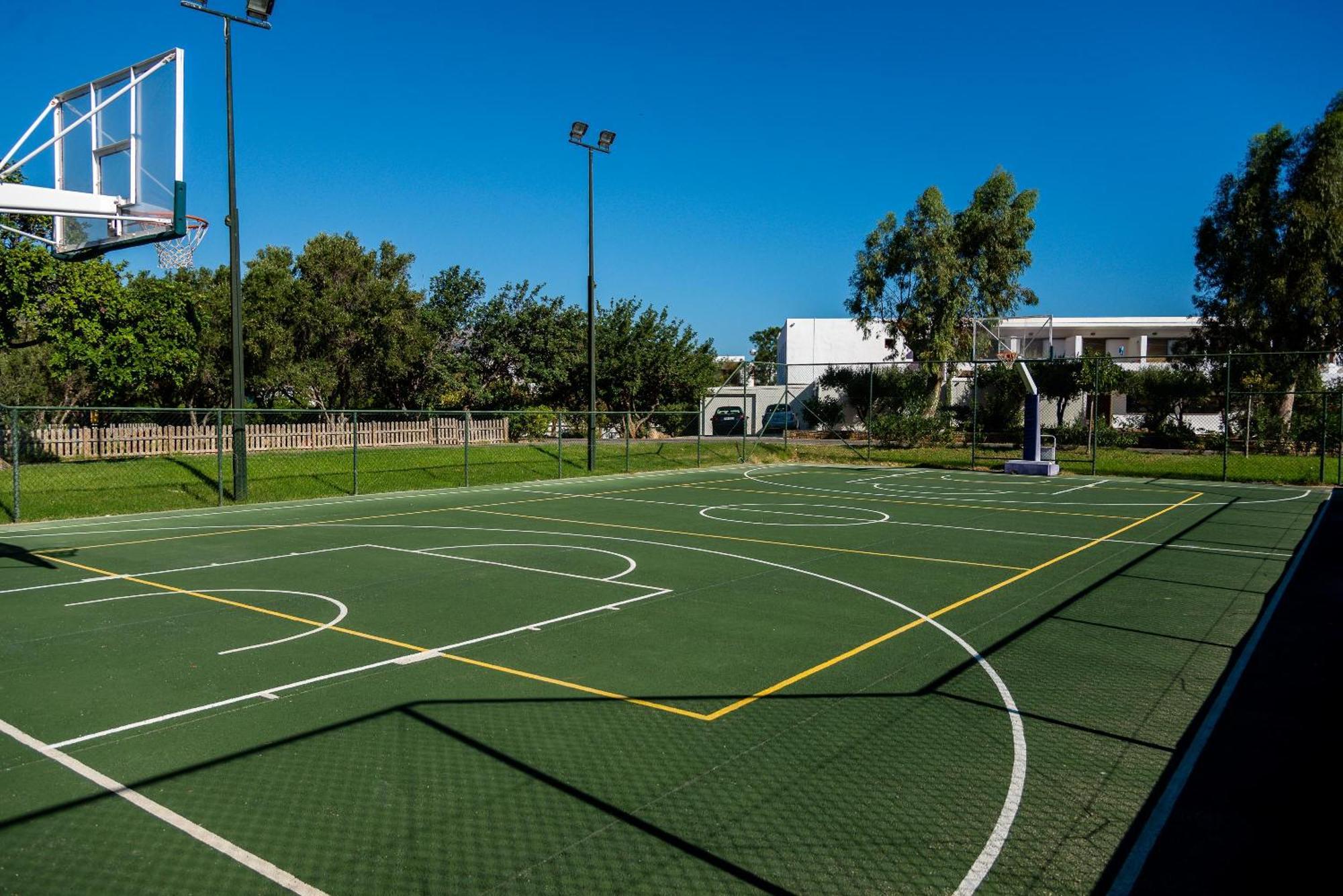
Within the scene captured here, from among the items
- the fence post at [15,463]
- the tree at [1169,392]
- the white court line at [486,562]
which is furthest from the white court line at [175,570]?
the tree at [1169,392]

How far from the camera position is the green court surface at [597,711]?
4461 millimetres

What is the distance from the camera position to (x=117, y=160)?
9.85 meters

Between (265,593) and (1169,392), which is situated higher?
(1169,392)

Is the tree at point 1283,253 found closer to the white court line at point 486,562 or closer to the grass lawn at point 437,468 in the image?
the grass lawn at point 437,468

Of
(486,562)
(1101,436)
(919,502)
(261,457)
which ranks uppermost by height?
(1101,436)

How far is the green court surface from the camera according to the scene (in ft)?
14.6

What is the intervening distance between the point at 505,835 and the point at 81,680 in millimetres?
4612

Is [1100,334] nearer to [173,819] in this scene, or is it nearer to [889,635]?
[889,635]

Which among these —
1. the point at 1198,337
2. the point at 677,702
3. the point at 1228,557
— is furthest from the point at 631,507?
the point at 1198,337

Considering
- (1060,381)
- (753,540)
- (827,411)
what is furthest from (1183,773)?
(827,411)

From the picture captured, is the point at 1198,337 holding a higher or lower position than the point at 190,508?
higher

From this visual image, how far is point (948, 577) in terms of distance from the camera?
38.4ft

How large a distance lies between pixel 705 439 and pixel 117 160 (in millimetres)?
29564

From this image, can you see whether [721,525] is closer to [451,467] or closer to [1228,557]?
[1228,557]
